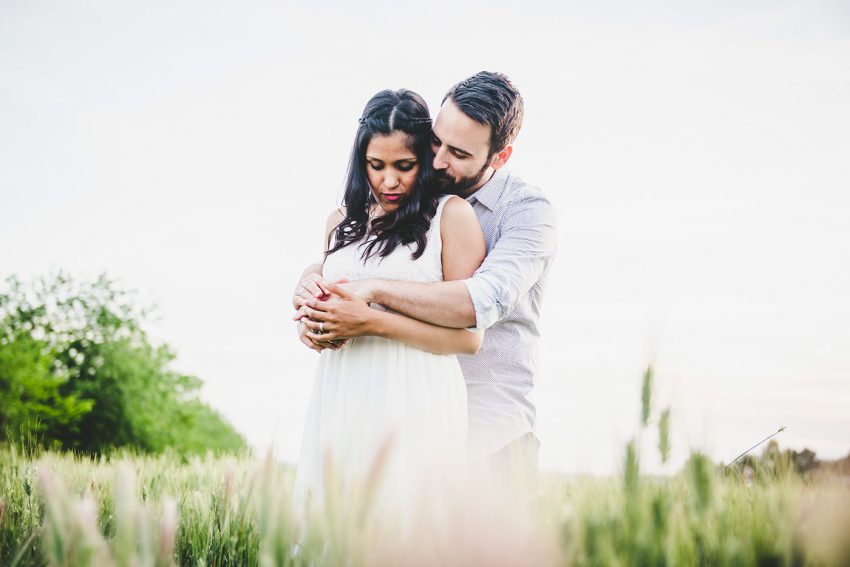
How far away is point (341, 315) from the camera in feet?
8.86

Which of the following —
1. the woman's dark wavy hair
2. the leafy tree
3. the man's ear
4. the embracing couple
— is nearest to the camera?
the embracing couple

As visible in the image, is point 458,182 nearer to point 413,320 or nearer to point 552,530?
point 413,320

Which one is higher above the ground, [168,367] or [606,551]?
[168,367]

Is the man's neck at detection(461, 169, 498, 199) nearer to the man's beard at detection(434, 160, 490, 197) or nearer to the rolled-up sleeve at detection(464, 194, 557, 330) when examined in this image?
the man's beard at detection(434, 160, 490, 197)

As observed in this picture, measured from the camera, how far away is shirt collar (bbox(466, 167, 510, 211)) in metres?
3.73

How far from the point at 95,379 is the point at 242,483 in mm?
17261

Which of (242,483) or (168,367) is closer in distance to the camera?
(242,483)

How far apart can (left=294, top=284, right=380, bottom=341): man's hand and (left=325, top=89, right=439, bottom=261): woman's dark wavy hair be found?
0.33m

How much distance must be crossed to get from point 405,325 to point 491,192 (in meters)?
1.31

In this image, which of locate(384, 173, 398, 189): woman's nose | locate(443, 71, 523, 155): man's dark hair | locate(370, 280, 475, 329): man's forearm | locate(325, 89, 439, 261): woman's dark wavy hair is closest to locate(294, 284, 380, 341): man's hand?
locate(370, 280, 475, 329): man's forearm

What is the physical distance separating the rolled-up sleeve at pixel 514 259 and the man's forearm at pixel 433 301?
0.04 meters

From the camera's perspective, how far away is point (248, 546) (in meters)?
2.23

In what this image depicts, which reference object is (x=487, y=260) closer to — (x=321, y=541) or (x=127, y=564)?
(x=321, y=541)

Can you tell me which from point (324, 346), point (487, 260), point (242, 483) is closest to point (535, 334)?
point (487, 260)
